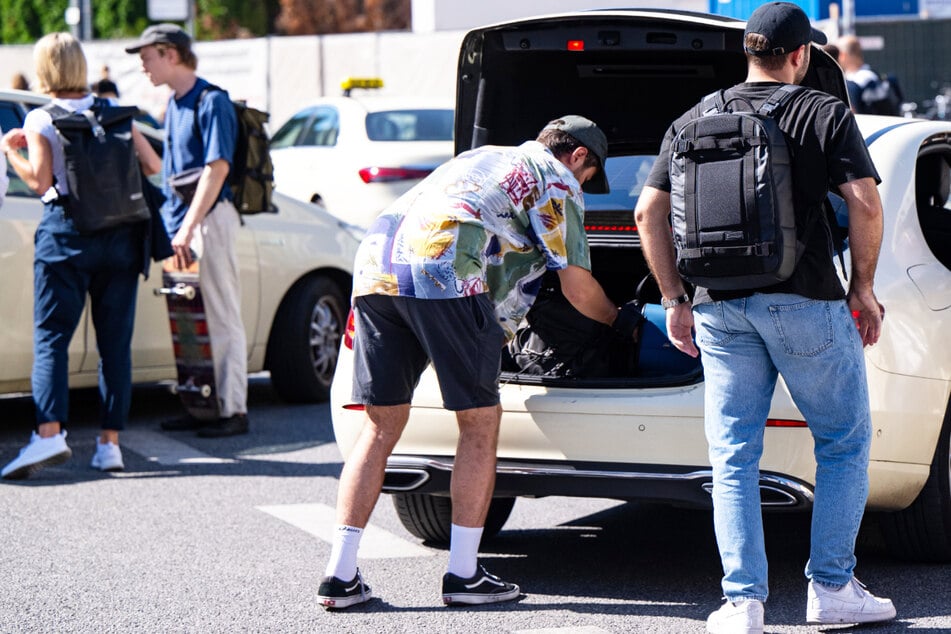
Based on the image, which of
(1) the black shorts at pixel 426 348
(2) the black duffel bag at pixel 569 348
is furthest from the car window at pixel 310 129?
(1) the black shorts at pixel 426 348

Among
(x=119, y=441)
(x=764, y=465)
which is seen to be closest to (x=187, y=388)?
(x=119, y=441)

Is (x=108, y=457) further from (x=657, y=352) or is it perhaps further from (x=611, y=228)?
(x=657, y=352)

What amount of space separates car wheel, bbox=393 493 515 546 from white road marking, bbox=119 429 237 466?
6.03 ft

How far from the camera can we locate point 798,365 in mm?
4254

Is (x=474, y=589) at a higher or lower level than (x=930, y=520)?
lower

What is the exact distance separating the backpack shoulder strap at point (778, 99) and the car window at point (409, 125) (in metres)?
9.96

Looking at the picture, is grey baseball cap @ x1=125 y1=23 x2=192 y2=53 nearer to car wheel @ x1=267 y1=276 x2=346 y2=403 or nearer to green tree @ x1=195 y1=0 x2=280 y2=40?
car wheel @ x1=267 y1=276 x2=346 y2=403

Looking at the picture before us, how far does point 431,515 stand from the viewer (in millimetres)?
5582

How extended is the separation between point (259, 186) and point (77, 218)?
1.21 metres

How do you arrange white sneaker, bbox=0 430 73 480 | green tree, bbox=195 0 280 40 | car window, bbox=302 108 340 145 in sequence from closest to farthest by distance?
white sneaker, bbox=0 430 73 480
car window, bbox=302 108 340 145
green tree, bbox=195 0 280 40

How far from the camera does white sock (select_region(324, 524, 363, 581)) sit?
187 inches

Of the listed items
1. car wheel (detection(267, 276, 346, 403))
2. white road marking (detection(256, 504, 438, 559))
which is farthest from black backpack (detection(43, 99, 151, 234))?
car wheel (detection(267, 276, 346, 403))

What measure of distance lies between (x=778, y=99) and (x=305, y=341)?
4.88 meters

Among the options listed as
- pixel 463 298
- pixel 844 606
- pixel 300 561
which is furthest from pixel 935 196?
pixel 300 561
